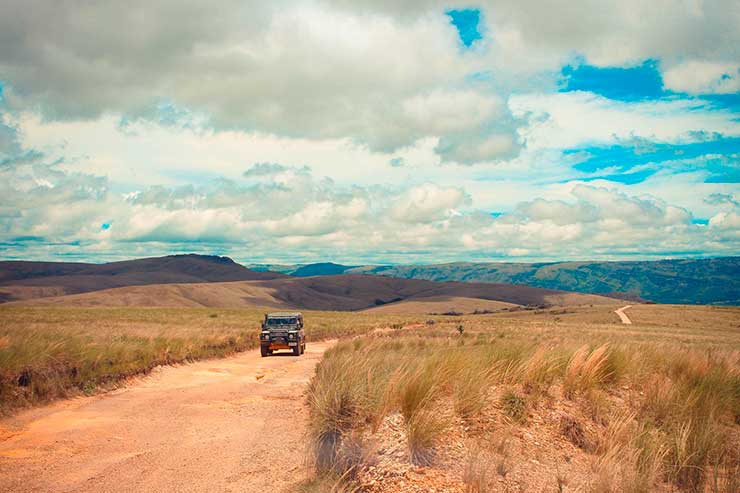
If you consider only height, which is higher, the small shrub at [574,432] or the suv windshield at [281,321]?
the small shrub at [574,432]

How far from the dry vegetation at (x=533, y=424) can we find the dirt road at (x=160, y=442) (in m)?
1.11

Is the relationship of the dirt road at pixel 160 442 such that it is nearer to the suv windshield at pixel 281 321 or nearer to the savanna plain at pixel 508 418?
the savanna plain at pixel 508 418

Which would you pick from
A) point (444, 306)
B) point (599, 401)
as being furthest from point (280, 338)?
point (444, 306)

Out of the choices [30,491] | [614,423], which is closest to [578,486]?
[614,423]

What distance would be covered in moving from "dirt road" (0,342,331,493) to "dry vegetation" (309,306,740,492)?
1.11m

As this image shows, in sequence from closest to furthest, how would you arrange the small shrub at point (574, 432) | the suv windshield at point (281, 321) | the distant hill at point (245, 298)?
the small shrub at point (574, 432)
the suv windshield at point (281, 321)
the distant hill at point (245, 298)

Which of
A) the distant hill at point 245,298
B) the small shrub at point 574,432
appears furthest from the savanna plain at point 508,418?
the distant hill at point 245,298

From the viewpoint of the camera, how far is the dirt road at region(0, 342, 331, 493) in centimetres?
734

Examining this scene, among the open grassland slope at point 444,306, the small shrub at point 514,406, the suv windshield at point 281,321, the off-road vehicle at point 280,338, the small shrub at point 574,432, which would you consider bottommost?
the open grassland slope at point 444,306

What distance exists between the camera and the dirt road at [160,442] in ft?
24.1

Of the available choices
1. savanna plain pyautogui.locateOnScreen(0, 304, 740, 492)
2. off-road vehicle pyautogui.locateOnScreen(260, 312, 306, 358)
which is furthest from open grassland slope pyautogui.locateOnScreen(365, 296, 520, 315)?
savanna plain pyautogui.locateOnScreen(0, 304, 740, 492)

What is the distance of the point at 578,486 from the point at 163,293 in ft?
473

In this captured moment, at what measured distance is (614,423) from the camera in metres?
7.94

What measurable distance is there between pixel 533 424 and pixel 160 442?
6777mm
